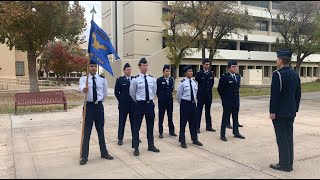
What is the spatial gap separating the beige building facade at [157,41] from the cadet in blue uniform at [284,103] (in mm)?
29403

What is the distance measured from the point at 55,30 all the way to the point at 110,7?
24.6m

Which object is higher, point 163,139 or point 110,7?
point 110,7

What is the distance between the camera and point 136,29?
133 feet

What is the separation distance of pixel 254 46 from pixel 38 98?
4253 centimetres

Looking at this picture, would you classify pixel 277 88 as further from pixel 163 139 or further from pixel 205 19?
pixel 205 19

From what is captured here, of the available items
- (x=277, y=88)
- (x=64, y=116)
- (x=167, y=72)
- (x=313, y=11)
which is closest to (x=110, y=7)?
(x=313, y=11)

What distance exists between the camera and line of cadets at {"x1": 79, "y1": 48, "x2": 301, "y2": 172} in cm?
581

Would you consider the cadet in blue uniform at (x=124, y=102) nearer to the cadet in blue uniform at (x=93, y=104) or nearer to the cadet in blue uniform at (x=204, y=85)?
the cadet in blue uniform at (x=93, y=104)

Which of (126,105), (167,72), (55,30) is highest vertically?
(55,30)

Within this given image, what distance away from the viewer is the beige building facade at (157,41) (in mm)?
40031

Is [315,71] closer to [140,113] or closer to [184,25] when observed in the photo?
[184,25]

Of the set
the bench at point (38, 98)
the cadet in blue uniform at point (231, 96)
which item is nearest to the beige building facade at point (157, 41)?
the bench at point (38, 98)

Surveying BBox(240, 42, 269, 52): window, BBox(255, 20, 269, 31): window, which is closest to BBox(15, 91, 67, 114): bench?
BBox(240, 42, 269, 52): window

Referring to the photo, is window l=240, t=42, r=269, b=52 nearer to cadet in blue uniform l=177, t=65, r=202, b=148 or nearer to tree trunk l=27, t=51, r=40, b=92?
tree trunk l=27, t=51, r=40, b=92
